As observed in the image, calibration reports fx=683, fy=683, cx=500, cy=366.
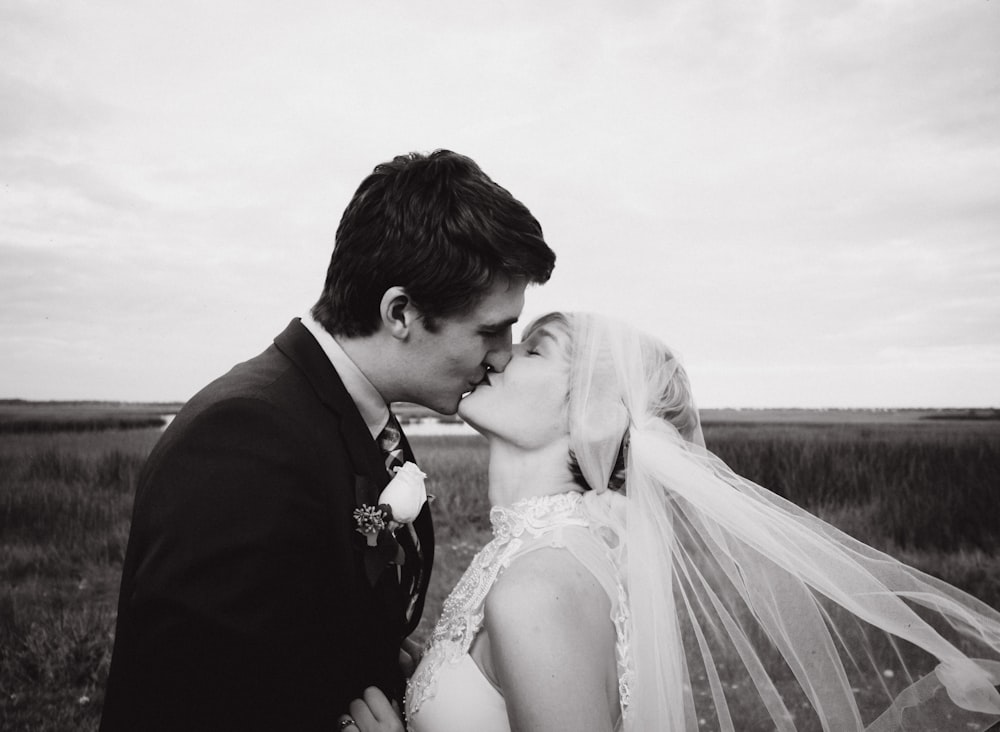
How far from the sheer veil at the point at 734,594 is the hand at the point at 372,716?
92cm

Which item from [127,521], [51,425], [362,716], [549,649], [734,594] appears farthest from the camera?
[51,425]

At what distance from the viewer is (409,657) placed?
3172 mm

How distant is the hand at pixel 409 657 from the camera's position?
122 inches

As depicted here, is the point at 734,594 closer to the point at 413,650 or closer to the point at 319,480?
the point at 413,650

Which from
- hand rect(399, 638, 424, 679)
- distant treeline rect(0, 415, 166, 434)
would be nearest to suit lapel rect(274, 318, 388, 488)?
hand rect(399, 638, 424, 679)

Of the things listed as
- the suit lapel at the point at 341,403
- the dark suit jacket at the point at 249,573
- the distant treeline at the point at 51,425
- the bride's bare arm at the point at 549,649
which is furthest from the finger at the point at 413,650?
the distant treeline at the point at 51,425

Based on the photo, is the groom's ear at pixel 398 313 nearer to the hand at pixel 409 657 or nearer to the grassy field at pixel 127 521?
the hand at pixel 409 657

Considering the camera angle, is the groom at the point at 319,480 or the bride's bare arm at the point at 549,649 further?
the bride's bare arm at the point at 549,649

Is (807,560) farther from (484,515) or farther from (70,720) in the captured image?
(484,515)

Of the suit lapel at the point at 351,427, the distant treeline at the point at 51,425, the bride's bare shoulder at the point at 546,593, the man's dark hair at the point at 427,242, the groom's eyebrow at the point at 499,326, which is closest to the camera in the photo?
the bride's bare shoulder at the point at 546,593

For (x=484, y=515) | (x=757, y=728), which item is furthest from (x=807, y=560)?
(x=484, y=515)

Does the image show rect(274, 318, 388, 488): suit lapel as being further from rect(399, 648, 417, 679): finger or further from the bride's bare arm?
rect(399, 648, 417, 679): finger

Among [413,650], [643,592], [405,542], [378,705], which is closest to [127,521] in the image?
[413,650]

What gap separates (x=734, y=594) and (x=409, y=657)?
4.94 ft
